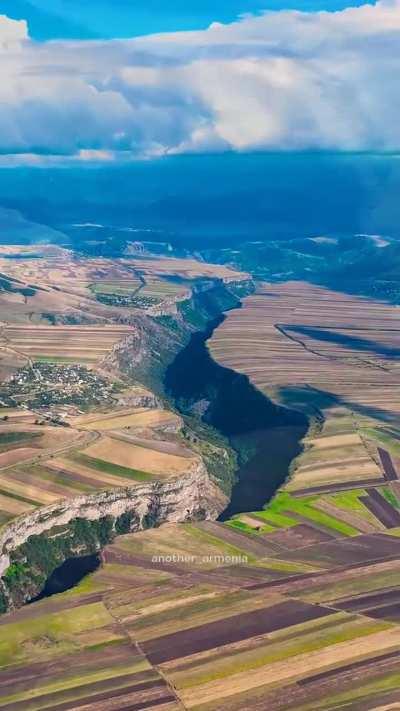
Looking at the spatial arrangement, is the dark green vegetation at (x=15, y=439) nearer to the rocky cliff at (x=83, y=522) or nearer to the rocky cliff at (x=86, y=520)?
the rocky cliff at (x=86, y=520)

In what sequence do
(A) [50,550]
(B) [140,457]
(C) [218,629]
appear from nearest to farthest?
(C) [218,629] < (A) [50,550] < (B) [140,457]

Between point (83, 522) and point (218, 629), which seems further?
point (83, 522)

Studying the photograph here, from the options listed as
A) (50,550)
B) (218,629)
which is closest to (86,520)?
(50,550)

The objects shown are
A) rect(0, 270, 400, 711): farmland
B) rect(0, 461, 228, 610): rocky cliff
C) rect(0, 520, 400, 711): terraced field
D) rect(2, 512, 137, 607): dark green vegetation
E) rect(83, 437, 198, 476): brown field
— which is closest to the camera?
rect(0, 520, 400, 711): terraced field

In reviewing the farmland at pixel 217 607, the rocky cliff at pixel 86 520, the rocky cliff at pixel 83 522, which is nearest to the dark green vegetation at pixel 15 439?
the farmland at pixel 217 607

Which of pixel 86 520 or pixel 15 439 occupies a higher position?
pixel 15 439

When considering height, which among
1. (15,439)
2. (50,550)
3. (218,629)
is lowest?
(218,629)

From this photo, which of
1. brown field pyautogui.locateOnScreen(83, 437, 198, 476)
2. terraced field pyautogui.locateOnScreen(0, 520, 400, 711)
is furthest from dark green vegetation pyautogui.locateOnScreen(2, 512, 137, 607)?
brown field pyautogui.locateOnScreen(83, 437, 198, 476)

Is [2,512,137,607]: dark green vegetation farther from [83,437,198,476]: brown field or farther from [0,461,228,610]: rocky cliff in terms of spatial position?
[83,437,198,476]: brown field

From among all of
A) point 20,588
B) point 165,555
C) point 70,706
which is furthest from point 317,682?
point 20,588

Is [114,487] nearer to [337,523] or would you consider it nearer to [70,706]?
[337,523]

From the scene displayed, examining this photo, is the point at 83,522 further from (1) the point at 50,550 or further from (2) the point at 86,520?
(1) the point at 50,550
